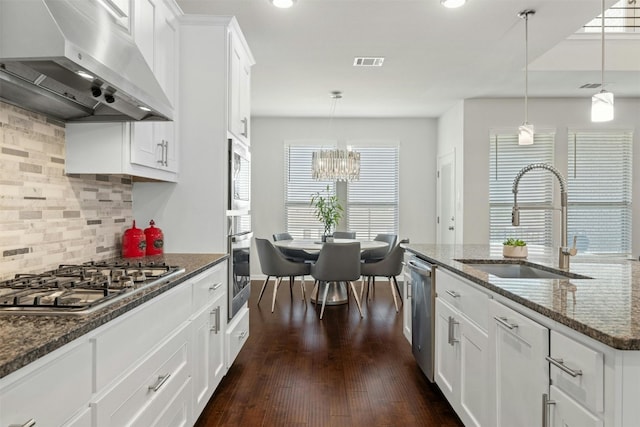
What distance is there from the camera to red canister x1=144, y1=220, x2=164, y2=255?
2.71 metres

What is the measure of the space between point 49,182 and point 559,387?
2230 mm

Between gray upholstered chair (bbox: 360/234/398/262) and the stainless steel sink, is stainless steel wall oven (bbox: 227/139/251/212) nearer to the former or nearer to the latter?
the stainless steel sink

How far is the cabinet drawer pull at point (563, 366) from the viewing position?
116 cm

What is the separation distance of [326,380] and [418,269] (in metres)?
1.01

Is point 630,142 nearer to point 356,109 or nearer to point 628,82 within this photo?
point 628,82

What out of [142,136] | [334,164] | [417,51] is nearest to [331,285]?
[334,164]

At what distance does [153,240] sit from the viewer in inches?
107

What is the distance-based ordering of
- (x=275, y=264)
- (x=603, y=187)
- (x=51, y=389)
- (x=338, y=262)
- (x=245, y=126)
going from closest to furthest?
1. (x=51, y=389)
2. (x=245, y=126)
3. (x=338, y=262)
4. (x=275, y=264)
5. (x=603, y=187)

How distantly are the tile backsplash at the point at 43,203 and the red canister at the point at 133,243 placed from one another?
3.7 inches

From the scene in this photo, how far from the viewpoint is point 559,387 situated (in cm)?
127

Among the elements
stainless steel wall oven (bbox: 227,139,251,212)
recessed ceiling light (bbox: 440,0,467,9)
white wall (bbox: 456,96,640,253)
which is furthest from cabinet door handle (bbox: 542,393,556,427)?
white wall (bbox: 456,96,640,253)

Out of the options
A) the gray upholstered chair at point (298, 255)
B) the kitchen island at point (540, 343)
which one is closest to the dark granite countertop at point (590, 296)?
the kitchen island at point (540, 343)

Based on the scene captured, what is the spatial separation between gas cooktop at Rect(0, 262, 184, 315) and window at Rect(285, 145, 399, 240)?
485 centimetres

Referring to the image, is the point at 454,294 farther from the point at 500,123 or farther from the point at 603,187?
the point at 603,187
